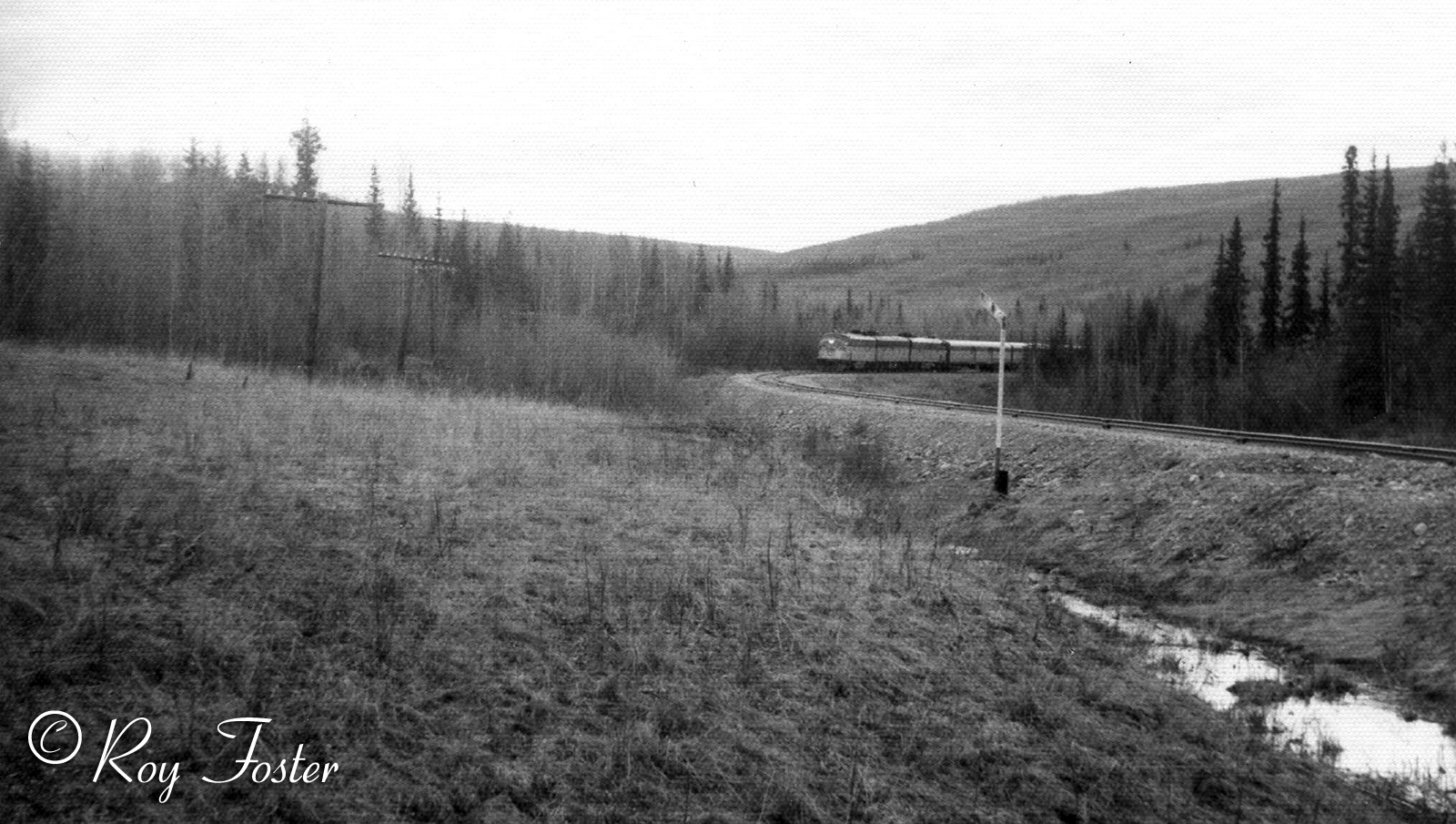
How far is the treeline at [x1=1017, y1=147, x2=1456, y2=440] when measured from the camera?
173 ft

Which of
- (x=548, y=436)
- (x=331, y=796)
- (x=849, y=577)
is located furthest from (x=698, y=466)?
(x=331, y=796)

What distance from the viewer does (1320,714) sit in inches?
420

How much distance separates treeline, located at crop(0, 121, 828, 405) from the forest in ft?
0.45

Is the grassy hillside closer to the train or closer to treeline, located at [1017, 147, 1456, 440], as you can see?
treeline, located at [1017, 147, 1456, 440]

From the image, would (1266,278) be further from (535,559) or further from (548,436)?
(535,559)

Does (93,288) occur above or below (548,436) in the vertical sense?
above

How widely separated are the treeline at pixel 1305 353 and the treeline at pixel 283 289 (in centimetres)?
2651

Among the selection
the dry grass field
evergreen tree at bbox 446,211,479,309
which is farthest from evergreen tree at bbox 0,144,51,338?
evergreen tree at bbox 446,211,479,309

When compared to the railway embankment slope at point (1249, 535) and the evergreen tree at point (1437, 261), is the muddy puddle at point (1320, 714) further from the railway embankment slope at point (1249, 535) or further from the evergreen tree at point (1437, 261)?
the evergreen tree at point (1437, 261)

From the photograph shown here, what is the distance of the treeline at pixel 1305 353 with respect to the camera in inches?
2071

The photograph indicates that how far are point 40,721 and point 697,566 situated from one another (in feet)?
22.7

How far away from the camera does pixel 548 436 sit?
21.8 metres

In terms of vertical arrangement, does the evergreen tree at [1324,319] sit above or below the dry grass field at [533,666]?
above
